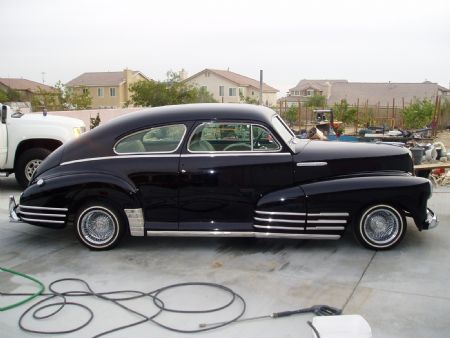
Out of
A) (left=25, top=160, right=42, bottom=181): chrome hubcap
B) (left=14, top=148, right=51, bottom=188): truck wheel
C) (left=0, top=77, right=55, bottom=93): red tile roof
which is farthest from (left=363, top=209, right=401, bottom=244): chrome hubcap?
(left=0, top=77, right=55, bottom=93): red tile roof

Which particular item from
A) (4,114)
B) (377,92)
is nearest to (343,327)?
(4,114)

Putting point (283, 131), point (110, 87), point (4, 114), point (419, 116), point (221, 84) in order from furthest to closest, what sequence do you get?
point (110, 87) < point (221, 84) < point (419, 116) < point (4, 114) < point (283, 131)

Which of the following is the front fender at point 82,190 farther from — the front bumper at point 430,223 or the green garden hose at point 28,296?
the front bumper at point 430,223

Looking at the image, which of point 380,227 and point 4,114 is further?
point 4,114

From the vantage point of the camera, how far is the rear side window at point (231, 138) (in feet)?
16.4

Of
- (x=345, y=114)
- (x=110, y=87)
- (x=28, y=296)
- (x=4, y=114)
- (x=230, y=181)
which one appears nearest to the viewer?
(x=28, y=296)

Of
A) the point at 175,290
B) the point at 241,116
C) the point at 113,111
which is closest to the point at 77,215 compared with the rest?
the point at 175,290

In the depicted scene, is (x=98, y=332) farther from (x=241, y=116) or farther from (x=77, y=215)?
(x=241, y=116)

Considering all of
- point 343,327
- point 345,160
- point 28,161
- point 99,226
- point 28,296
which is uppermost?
point 345,160

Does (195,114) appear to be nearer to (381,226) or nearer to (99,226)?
(99,226)

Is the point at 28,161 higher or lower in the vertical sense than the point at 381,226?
higher

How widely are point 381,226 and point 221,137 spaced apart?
195 cm

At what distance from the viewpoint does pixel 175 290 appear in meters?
4.10

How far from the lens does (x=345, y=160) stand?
4.98 m
